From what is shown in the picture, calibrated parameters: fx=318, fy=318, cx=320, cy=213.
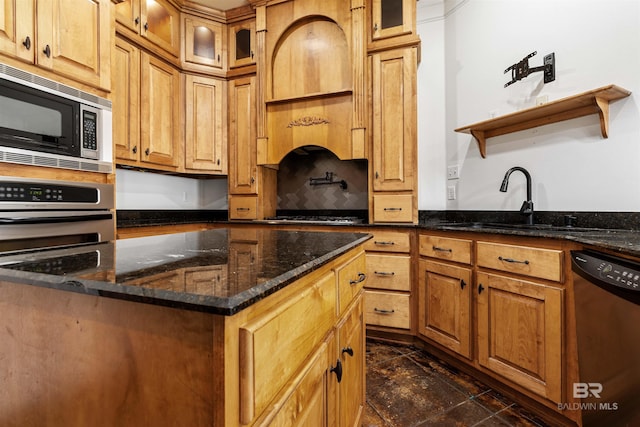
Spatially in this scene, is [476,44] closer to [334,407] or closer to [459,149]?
[459,149]

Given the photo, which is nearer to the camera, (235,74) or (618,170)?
(618,170)

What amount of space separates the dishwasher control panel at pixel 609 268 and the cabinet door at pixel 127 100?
3030mm

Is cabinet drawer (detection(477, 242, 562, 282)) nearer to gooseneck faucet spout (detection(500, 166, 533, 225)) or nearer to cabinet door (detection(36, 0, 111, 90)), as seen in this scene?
gooseneck faucet spout (detection(500, 166, 533, 225))

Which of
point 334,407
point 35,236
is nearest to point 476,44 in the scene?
point 334,407

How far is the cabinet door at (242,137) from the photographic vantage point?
10.4ft

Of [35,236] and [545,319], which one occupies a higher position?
[35,236]

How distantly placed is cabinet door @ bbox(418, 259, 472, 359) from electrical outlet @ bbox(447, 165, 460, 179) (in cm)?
90

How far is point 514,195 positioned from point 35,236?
2.99 m

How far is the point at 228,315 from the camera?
43 centimetres

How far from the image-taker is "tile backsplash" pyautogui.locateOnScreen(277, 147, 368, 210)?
10.3ft

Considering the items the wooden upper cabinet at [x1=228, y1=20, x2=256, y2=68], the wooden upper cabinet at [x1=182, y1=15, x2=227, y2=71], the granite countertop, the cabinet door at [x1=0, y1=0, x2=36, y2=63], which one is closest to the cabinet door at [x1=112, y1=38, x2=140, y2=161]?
the wooden upper cabinet at [x1=182, y1=15, x2=227, y2=71]

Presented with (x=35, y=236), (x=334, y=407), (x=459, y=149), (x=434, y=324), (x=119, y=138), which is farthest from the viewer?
(x=459, y=149)

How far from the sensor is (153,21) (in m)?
2.81

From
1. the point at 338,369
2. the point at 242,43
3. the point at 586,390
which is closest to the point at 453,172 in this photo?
the point at 586,390
